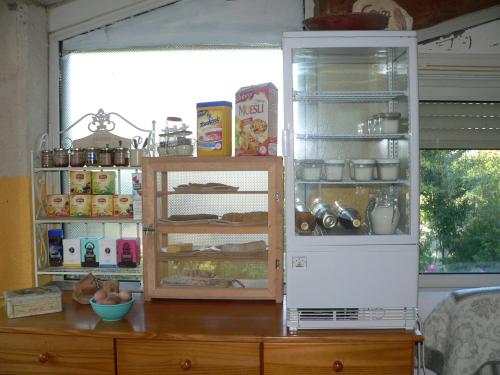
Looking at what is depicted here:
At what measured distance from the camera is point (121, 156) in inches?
107

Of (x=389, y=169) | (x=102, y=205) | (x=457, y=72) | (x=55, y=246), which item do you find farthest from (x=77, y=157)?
(x=457, y=72)

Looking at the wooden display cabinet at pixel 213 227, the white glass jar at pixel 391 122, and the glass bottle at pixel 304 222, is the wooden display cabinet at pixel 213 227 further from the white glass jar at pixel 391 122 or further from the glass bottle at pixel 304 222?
the white glass jar at pixel 391 122

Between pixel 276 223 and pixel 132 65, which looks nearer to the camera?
pixel 276 223

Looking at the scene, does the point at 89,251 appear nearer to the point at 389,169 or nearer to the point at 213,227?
the point at 213,227

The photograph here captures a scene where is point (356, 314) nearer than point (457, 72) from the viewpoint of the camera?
Yes

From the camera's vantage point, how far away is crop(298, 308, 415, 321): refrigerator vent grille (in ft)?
7.14

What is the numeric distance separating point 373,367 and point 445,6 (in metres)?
2.09

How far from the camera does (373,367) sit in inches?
84.0

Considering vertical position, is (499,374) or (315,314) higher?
(315,314)

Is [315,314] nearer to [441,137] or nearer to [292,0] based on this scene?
[441,137]

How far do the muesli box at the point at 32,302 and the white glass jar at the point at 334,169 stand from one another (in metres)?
1.49

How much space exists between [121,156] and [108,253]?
0.57 m

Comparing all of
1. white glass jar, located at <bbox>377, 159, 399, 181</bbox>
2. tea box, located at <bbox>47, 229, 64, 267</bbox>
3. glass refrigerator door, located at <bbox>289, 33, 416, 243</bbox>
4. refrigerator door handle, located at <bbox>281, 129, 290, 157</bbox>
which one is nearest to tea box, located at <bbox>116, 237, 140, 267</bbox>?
tea box, located at <bbox>47, 229, 64, 267</bbox>

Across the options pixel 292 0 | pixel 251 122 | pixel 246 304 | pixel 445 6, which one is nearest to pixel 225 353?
pixel 246 304
